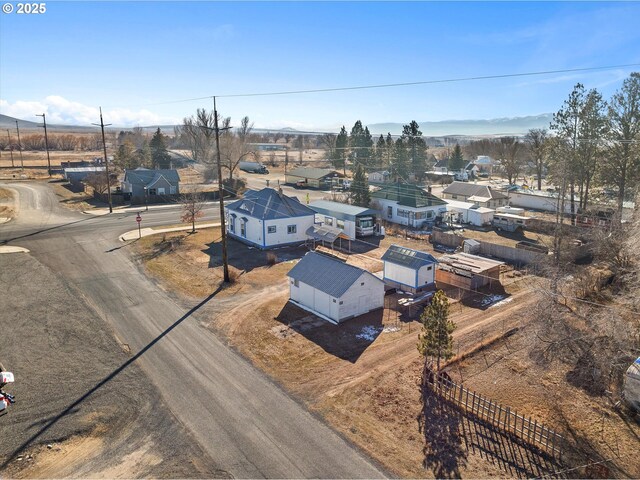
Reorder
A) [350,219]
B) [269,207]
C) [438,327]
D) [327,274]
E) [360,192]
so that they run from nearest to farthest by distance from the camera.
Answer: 1. [438,327]
2. [327,274]
3. [269,207]
4. [350,219]
5. [360,192]

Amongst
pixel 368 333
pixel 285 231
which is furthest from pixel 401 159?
pixel 368 333

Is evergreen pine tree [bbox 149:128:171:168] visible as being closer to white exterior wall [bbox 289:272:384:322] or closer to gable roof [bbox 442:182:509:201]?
gable roof [bbox 442:182:509:201]

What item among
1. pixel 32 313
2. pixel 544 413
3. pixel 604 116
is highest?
pixel 604 116

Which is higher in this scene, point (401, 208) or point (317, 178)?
point (317, 178)

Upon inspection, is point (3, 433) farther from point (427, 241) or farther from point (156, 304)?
point (427, 241)

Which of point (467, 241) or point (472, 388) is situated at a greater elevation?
point (467, 241)

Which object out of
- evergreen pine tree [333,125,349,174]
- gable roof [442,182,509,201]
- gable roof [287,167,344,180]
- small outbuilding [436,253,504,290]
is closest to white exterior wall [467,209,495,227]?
gable roof [442,182,509,201]

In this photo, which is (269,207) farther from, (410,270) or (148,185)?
(148,185)

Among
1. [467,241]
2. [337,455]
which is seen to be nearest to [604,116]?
[467,241]
